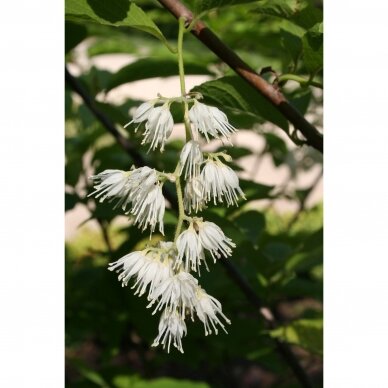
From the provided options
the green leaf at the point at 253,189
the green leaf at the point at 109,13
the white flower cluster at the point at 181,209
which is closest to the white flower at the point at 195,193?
the white flower cluster at the point at 181,209

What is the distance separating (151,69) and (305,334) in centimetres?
56

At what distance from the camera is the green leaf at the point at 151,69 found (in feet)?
4.64

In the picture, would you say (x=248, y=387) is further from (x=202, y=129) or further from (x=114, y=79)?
(x=202, y=129)

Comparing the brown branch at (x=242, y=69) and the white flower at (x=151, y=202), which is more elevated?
the brown branch at (x=242, y=69)

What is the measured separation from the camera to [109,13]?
36.5 inches

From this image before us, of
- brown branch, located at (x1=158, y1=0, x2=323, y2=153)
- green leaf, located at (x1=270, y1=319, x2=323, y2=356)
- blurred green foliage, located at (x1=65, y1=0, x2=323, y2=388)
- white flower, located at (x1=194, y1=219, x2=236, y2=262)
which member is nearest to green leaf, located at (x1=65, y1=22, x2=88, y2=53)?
blurred green foliage, located at (x1=65, y1=0, x2=323, y2=388)

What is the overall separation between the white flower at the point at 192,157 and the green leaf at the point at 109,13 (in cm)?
24

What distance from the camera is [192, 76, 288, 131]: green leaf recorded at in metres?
1.06

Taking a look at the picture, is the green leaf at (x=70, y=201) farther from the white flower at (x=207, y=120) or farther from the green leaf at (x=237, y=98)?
the white flower at (x=207, y=120)

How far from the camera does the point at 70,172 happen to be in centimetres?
188

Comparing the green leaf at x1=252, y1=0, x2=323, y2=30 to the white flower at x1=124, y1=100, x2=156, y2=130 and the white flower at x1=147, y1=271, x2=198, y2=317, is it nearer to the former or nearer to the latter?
the white flower at x1=124, y1=100, x2=156, y2=130

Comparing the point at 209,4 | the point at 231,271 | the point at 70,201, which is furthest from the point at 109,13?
the point at 70,201

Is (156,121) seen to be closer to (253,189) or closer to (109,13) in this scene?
(109,13)

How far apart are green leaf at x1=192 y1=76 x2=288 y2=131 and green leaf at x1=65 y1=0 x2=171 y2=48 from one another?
140 mm
